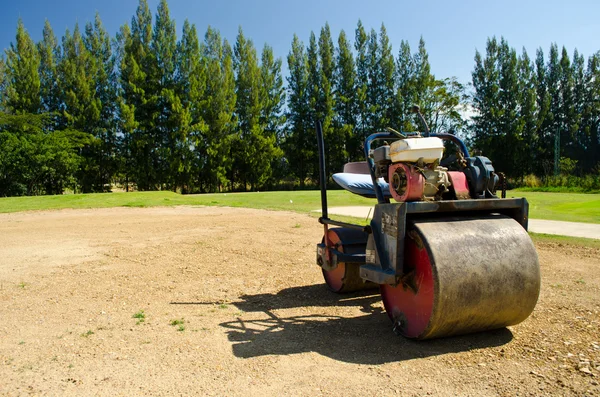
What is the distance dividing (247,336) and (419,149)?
6.65ft

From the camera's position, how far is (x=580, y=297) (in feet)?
16.1

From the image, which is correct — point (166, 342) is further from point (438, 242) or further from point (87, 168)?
point (87, 168)

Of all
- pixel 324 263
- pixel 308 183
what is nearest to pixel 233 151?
pixel 308 183

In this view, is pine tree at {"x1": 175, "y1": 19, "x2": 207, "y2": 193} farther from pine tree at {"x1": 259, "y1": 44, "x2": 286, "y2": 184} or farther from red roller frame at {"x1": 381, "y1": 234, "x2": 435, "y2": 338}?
red roller frame at {"x1": 381, "y1": 234, "x2": 435, "y2": 338}

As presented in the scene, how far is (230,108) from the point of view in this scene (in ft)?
125

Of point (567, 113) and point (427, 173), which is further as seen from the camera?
point (567, 113)

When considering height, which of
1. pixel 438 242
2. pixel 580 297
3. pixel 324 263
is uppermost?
pixel 438 242

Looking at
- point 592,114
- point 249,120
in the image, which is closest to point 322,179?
point 249,120

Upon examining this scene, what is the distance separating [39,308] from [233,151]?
35.4 m

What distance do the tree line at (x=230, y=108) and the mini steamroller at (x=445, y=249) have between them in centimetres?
3132

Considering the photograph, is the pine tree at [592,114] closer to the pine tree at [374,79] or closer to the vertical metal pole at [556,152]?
the vertical metal pole at [556,152]

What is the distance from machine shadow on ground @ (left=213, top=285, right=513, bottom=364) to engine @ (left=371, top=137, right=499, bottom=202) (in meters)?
1.12

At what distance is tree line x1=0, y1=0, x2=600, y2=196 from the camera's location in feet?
113

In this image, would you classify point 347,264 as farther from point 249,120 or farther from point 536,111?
point 536,111
